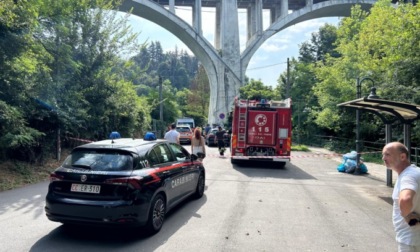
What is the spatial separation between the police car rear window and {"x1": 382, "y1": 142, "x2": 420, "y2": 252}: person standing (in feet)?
11.7

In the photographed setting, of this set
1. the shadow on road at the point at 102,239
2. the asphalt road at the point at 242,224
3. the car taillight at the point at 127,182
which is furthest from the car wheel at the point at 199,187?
the car taillight at the point at 127,182

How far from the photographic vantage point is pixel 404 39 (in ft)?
38.9

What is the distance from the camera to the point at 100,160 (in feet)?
17.4

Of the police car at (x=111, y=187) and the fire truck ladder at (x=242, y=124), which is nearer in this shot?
the police car at (x=111, y=187)

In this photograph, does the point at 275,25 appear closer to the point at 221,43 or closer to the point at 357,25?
the point at 221,43

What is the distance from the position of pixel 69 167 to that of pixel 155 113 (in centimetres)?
3995

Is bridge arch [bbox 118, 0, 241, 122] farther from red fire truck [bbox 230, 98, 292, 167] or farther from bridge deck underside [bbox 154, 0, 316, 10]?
red fire truck [bbox 230, 98, 292, 167]

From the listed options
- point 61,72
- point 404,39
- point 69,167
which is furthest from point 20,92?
point 404,39

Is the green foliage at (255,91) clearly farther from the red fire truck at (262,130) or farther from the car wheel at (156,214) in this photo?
the car wheel at (156,214)

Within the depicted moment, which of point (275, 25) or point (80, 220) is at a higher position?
point (275, 25)

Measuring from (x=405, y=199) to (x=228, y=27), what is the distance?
40413 millimetres

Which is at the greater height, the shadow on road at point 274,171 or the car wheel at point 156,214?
the car wheel at point 156,214

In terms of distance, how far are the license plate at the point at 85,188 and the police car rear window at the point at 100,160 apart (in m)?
0.28

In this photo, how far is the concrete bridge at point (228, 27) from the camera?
40094 millimetres
